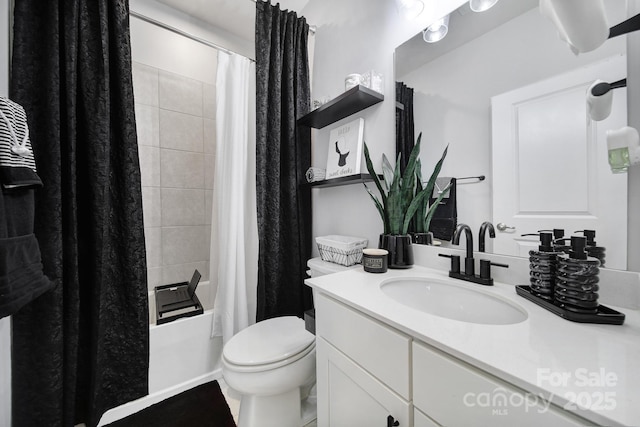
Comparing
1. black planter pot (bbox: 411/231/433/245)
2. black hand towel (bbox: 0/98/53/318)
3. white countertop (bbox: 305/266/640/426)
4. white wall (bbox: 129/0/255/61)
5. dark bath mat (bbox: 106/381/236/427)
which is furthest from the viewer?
white wall (bbox: 129/0/255/61)

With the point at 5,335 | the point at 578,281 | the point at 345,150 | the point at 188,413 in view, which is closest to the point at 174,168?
the point at 5,335

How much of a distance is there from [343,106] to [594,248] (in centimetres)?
117

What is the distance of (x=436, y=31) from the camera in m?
1.04

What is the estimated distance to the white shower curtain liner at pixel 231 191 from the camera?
1.46 meters

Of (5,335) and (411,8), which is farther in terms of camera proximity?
(411,8)

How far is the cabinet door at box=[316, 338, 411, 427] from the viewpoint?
1.96 ft

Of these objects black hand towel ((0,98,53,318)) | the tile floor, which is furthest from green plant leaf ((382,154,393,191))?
black hand towel ((0,98,53,318))

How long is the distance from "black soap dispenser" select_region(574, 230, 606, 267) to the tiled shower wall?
228 centimetres

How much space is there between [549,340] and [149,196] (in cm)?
230

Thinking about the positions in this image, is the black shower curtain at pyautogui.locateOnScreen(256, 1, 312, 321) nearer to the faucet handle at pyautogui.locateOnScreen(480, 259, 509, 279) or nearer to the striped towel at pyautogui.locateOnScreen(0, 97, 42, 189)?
the striped towel at pyautogui.locateOnScreen(0, 97, 42, 189)

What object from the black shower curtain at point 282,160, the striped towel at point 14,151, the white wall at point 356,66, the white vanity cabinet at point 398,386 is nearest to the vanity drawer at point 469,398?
the white vanity cabinet at point 398,386

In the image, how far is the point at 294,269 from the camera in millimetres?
1588

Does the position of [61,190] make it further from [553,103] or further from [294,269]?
[553,103]

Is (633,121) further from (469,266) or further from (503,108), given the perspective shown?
(469,266)
